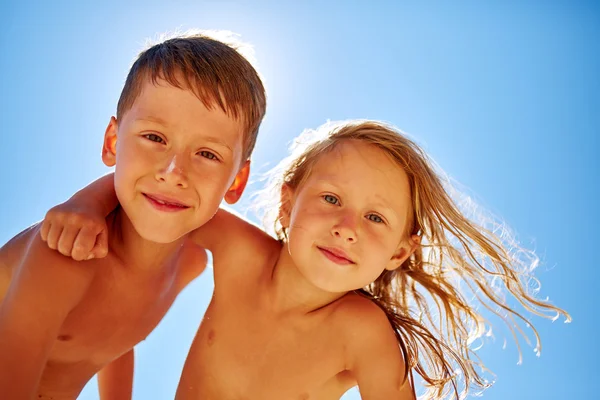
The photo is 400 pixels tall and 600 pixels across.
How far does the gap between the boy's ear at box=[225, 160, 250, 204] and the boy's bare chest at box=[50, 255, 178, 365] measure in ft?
1.92

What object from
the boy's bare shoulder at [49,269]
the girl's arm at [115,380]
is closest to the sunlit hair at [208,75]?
the boy's bare shoulder at [49,269]

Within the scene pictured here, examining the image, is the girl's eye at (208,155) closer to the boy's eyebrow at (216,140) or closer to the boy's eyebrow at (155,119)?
the boy's eyebrow at (216,140)

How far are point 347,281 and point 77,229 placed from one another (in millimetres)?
1383

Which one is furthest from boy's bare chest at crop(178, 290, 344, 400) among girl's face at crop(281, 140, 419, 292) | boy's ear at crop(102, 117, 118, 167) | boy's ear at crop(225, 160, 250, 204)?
boy's ear at crop(102, 117, 118, 167)

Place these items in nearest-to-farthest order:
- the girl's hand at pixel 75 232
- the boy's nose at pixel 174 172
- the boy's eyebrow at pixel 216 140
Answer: the girl's hand at pixel 75 232
the boy's nose at pixel 174 172
the boy's eyebrow at pixel 216 140

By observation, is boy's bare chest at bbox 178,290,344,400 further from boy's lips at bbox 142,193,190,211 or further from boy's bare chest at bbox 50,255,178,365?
boy's lips at bbox 142,193,190,211

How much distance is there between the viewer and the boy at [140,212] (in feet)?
10.4

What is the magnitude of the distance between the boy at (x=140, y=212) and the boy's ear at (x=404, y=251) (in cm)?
97

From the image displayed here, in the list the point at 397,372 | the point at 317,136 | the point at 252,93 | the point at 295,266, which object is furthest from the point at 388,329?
the point at 252,93

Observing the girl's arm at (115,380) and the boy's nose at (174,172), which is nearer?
the boy's nose at (174,172)

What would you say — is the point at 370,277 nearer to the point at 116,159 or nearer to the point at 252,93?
the point at 252,93

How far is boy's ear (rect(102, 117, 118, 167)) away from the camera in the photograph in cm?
390

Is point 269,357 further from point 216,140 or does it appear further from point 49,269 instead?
point 49,269

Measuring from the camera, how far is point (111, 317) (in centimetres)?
402
